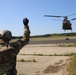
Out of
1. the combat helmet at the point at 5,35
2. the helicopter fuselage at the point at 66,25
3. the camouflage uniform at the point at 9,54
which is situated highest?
the combat helmet at the point at 5,35

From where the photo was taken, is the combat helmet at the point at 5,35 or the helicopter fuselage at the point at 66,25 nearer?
the combat helmet at the point at 5,35

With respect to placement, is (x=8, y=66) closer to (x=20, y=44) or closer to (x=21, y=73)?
(x=20, y=44)

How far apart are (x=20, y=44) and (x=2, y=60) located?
471mm

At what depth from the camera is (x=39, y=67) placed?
13273 mm

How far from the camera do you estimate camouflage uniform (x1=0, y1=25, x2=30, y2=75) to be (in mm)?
4742

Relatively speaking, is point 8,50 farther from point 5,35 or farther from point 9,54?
point 5,35

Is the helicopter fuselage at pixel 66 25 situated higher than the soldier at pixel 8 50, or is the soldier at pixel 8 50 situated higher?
the soldier at pixel 8 50

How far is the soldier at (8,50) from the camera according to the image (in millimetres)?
4730

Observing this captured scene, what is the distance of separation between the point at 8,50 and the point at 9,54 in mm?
72

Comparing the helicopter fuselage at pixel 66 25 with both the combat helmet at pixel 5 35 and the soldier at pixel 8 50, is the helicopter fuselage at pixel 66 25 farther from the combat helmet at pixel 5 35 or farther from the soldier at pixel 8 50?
the combat helmet at pixel 5 35

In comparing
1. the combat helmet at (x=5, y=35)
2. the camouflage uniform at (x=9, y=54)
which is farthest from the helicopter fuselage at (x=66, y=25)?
the combat helmet at (x=5, y=35)

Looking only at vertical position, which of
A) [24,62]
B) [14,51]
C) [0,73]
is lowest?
[24,62]

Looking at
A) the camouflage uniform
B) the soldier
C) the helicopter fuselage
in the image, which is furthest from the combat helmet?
the helicopter fuselage

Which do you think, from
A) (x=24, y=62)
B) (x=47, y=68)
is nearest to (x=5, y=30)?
(x=47, y=68)
